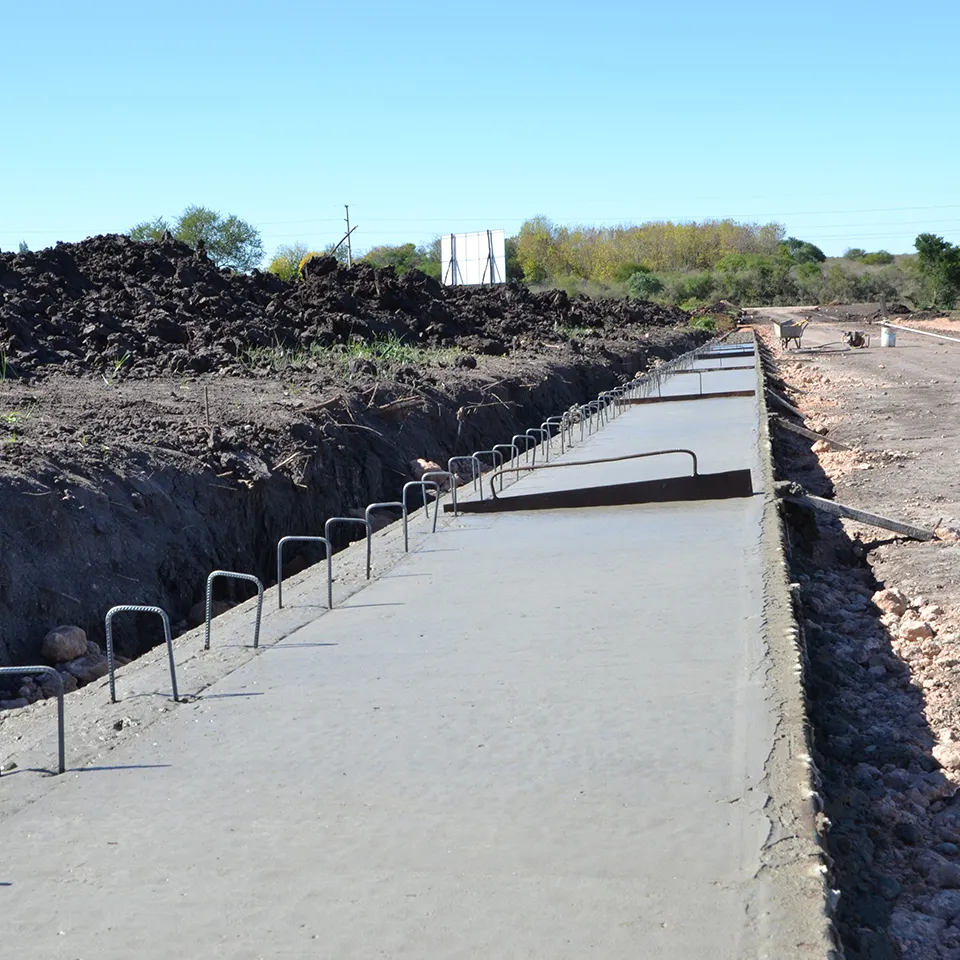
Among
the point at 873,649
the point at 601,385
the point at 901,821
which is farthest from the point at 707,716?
the point at 601,385

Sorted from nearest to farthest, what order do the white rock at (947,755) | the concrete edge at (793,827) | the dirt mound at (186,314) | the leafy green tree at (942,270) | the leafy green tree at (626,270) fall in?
the concrete edge at (793,827) < the white rock at (947,755) < the dirt mound at (186,314) < the leafy green tree at (942,270) < the leafy green tree at (626,270)

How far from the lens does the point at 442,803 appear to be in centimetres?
325

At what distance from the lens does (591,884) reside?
2.77 m

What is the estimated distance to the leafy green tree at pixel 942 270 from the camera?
6288 cm

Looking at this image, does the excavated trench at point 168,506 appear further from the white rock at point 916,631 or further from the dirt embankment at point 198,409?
the white rock at point 916,631

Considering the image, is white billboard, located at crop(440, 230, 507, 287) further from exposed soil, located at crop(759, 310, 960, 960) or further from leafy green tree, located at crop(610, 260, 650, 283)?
leafy green tree, located at crop(610, 260, 650, 283)

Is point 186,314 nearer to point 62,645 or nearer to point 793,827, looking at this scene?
point 62,645

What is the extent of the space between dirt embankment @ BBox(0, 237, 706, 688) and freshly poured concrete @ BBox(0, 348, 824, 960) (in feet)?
6.99

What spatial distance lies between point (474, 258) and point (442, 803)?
1467 inches

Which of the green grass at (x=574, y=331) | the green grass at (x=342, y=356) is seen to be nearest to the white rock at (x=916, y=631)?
the green grass at (x=342, y=356)

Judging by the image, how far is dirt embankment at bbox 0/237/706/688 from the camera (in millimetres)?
6719

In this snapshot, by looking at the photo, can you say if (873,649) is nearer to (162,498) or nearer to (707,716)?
(707,716)

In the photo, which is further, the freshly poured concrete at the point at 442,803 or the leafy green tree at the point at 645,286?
the leafy green tree at the point at 645,286

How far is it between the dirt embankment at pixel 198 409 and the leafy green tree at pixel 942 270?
4580 centimetres
